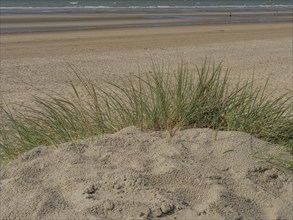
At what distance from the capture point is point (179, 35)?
71.9ft

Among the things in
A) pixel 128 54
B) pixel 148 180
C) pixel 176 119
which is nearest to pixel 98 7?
pixel 128 54

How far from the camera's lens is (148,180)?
12.1ft

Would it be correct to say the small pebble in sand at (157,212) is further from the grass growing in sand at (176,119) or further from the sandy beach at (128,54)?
the sandy beach at (128,54)

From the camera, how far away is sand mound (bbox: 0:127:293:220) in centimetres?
341

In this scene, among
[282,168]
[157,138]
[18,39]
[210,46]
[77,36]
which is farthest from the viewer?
[77,36]

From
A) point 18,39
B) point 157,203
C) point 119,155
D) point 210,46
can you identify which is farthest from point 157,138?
point 18,39

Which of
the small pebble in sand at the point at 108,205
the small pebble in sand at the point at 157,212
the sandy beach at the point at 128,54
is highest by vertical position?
the small pebble in sand at the point at 108,205

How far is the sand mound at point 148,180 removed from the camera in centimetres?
341

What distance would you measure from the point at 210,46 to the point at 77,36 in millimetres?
5946

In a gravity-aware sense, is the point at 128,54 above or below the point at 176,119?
below

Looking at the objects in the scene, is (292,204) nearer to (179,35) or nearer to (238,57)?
(238,57)

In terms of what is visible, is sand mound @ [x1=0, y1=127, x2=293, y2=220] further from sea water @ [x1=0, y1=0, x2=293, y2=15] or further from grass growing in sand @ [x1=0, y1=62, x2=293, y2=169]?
sea water @ [x1=0, y1=0, x2=293, y2=15]

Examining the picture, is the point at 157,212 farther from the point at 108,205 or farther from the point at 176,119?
the point at 176,119

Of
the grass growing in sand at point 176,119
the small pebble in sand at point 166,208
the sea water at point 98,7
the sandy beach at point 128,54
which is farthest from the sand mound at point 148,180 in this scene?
the sea water at point 98,7
